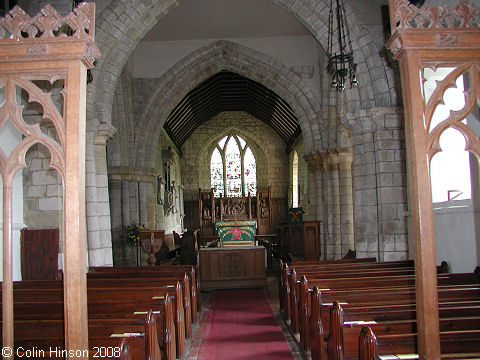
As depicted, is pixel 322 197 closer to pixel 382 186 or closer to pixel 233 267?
pixel 233 267

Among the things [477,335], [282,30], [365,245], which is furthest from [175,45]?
[477,335]

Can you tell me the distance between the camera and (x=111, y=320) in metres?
2.82

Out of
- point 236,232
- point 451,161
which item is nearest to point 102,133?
point 451,161

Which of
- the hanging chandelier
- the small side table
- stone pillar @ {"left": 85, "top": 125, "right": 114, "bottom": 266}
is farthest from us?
the small side table

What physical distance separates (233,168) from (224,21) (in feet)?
34.6

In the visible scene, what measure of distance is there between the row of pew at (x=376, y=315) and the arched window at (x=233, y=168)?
1570 centimetres

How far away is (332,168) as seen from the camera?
11.2 meters

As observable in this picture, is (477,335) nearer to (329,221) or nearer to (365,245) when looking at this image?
(365,245)

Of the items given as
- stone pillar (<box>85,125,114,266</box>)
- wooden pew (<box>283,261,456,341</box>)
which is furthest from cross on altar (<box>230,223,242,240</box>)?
wooden pew (<box>283,261,456,341</box>)

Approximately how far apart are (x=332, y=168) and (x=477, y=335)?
29.2 ft

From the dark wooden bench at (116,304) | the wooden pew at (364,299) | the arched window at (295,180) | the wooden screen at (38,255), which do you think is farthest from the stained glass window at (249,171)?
the wooden pew at (364,299)

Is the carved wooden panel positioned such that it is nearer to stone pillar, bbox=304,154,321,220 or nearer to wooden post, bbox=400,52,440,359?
wooden post, bbox=400,52,440,359

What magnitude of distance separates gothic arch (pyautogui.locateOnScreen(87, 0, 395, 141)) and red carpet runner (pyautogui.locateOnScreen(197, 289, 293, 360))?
3390 millimetres

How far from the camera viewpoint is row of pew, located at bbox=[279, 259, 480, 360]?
237 centimetres
